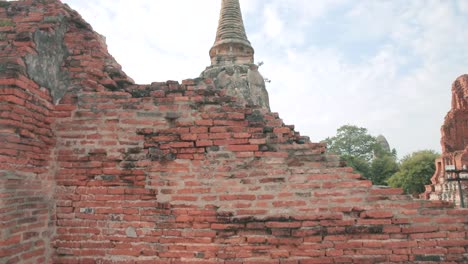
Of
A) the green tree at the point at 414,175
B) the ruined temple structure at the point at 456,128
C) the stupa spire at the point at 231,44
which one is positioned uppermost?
the stupa spire at the point at 231,44

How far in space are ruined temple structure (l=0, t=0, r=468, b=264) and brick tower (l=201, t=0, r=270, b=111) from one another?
1184 centimetres

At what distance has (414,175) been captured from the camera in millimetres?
28703

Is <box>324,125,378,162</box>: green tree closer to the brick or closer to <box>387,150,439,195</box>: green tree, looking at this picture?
<box>387,150,439,195</box>: green tree

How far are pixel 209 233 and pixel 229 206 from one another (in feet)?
1.14

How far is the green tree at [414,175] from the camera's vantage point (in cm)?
2802

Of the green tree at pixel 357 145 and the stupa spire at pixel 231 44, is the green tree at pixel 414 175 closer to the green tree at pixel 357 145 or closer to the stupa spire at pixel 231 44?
the green tree at pixel 357 145

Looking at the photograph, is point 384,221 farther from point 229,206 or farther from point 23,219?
point 23,219

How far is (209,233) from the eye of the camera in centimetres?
352

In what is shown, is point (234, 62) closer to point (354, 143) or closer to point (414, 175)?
point (414, 175)

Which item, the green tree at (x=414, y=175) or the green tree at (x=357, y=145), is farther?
the green tree at (x=357, y=145)

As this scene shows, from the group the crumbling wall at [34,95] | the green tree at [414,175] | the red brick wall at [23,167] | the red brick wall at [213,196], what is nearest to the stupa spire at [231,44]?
the crumbling wall at [34,95]

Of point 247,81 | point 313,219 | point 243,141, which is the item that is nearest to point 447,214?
point 313,219

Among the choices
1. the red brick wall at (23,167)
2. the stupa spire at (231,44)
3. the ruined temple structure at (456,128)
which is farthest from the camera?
→ the ruined temple structure at (456,128)

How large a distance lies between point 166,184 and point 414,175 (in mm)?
30004
